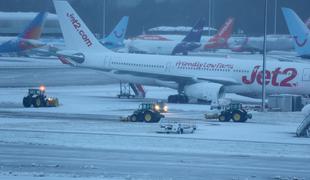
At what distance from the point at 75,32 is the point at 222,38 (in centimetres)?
7367

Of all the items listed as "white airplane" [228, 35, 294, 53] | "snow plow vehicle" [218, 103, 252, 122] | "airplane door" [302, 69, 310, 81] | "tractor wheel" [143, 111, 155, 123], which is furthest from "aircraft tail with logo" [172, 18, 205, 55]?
"tractor wheel" [143, 111, 155, 123]

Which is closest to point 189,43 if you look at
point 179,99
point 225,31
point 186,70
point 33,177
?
point 225,31

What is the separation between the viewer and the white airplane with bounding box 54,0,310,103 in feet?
188

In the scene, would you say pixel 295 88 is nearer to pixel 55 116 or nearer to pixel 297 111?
pixel 297 111

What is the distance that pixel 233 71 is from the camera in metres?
59.1

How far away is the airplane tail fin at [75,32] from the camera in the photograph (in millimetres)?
63969

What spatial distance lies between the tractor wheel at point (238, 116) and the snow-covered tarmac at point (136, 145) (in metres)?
0.45

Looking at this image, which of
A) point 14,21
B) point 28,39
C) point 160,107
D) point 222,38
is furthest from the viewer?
point 14,21

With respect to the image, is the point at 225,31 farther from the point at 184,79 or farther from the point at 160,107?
the point at 160,107

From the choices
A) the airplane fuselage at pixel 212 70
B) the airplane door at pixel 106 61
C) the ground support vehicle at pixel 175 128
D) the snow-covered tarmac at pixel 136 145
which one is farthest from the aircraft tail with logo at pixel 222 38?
the ground support vehicle at pixel 175 128

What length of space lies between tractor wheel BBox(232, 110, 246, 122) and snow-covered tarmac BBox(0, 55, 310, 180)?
1.46 feet

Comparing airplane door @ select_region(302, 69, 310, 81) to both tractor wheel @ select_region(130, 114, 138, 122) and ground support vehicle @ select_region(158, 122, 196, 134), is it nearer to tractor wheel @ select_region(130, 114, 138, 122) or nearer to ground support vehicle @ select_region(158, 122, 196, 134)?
tractor wheel @ select_region(130, 114, 138, 122)

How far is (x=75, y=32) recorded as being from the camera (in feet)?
211

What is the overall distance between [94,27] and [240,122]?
104 m
